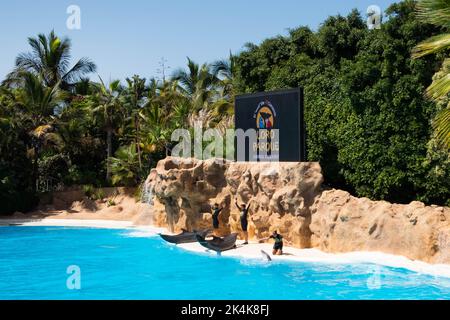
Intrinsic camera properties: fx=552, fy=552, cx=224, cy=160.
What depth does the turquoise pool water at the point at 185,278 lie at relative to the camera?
45.5 ft

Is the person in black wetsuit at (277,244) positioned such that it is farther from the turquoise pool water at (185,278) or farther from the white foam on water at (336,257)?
the turquoise pool water at (185,278)

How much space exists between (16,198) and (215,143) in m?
15.1

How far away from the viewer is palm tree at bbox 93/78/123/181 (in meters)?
36.4

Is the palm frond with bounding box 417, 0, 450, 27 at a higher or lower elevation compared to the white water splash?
higher

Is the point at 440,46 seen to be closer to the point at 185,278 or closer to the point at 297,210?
the point at 185,278

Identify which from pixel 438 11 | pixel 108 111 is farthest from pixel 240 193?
pixel 108 111

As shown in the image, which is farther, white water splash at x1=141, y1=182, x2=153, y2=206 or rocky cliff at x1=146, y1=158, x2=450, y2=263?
white water splash at x1=141, y1=182, x2=153, y2=206

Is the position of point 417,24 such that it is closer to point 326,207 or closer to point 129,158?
A: point 326,207

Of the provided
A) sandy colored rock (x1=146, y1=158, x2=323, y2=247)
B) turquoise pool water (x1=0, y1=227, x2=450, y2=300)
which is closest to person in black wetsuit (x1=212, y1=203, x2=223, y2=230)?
sandy colored rock (x1=146, y1=158, x2=323, y2=247)

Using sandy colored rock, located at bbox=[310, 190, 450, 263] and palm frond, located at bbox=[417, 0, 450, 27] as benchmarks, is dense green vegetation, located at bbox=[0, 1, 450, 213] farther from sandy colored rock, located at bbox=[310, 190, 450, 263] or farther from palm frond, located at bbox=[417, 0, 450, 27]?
palm frond, located at bbox=[417, 0, 450, 27]

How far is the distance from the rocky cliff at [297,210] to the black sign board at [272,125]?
744 millimetres

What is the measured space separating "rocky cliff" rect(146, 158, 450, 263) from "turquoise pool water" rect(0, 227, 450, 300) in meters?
1.35
